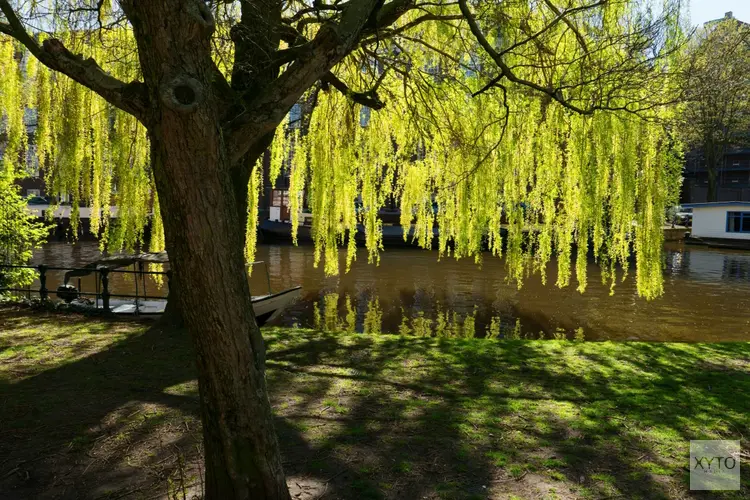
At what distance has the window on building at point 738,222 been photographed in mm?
35375

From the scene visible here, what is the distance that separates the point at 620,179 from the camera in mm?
8477

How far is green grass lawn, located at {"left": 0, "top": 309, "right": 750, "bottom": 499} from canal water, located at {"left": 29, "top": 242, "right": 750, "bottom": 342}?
5.15 meters

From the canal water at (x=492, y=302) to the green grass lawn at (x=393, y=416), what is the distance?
5.15m

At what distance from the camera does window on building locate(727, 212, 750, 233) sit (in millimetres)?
35375

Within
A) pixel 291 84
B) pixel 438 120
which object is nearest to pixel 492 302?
pixel 438 120

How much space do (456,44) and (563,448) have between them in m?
7.43

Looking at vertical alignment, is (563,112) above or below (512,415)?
above

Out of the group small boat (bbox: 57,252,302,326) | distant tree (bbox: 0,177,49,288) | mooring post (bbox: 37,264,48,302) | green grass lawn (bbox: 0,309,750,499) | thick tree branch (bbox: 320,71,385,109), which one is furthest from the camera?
distant tree (bbox: 0,177,49,288)

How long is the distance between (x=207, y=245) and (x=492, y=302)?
15.2 m

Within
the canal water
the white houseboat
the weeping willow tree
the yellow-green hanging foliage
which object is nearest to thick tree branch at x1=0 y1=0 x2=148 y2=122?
the weeping willow tree

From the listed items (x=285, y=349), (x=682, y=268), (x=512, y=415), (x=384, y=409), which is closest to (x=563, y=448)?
(x=512, y=415)

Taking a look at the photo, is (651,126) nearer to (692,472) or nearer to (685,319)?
(692,472)

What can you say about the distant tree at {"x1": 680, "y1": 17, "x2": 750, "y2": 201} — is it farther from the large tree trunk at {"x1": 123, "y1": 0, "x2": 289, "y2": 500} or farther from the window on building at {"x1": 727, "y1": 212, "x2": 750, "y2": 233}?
the large tree trunk at {"x1": 123, "y1": 0, "x2": 289, "y2": 500}

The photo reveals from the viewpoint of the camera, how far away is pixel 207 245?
113 inches
